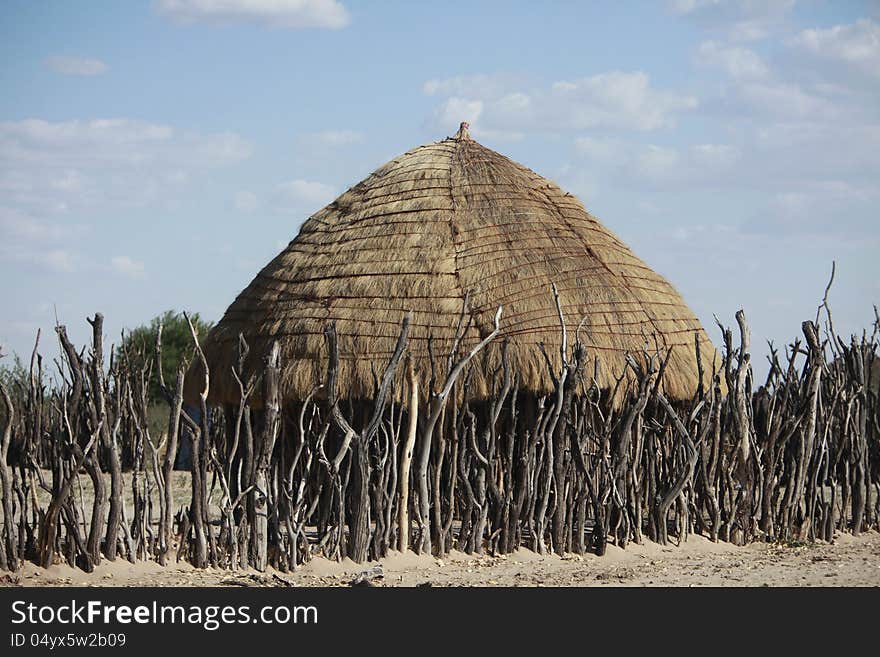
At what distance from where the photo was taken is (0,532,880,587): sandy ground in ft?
26.9

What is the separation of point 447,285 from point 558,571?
8.75 feet

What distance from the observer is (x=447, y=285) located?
1026 centimetres

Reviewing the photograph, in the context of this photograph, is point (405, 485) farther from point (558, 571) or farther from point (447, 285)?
point (447, 285)

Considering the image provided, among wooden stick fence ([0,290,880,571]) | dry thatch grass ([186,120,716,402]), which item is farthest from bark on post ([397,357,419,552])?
dry thatch grass ([186,120,716,402])

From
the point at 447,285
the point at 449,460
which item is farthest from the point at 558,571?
the point at 447,285

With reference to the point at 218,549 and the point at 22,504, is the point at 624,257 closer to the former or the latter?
the point at 218,549

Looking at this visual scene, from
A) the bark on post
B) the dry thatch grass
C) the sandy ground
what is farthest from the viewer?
the dry thatch grass

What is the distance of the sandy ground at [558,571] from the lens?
820 cm

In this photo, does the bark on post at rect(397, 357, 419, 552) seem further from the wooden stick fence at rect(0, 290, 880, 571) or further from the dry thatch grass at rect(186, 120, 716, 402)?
the dry thatch grass at rect(186, 120, 716, 402)

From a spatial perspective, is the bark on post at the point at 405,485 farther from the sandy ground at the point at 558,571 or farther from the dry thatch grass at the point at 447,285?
the dry thatch grass at the point at 447,285

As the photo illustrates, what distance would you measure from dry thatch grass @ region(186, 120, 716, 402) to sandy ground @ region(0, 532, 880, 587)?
4.68 feet

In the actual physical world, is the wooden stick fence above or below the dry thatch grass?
below

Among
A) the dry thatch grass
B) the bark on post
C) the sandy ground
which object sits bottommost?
the sandy ground

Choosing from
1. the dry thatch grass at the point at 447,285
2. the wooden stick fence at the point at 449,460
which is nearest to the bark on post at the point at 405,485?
the wooden stick fence at the point at 449,460
